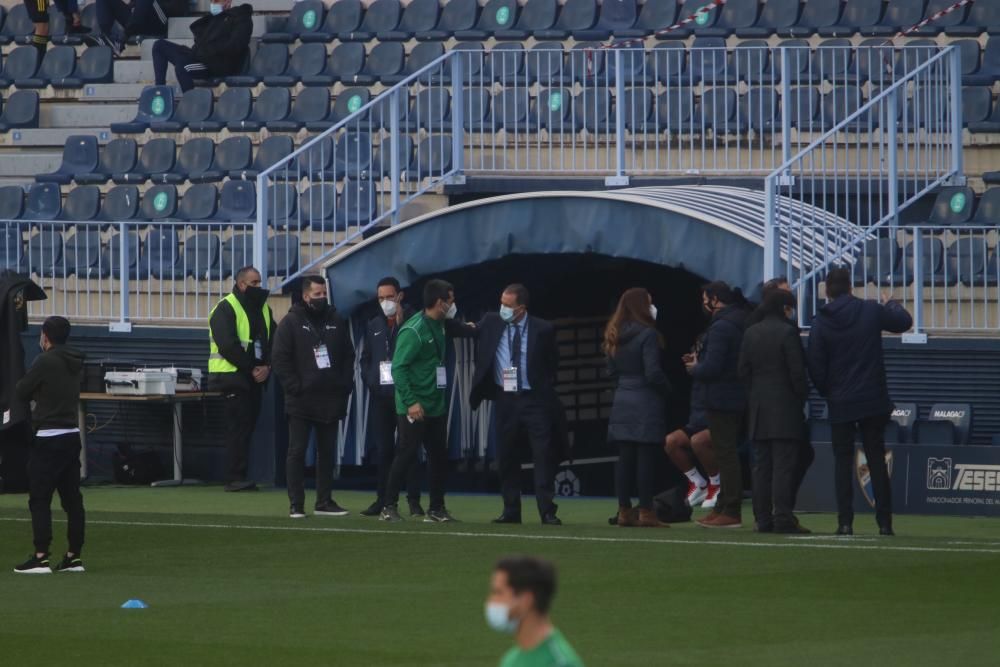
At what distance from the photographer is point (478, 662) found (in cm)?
885

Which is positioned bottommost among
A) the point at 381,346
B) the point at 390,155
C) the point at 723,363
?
the point at 723,363

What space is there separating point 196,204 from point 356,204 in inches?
95.3

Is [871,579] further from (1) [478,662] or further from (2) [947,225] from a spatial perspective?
(2) [947,225]

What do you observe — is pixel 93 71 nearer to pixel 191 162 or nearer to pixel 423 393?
pixel 191 162

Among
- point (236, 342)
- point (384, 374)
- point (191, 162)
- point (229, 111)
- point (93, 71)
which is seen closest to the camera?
point (384, 374)

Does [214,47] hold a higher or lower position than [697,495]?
higher

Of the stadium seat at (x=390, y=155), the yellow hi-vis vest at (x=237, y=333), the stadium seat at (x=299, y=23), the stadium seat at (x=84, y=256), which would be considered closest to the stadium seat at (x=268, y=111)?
the stadium seat at (x=299, y=23)

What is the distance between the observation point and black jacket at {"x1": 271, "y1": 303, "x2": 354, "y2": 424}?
16.1 meters

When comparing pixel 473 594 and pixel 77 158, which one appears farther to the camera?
pixel 77 158

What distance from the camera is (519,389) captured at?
15.1 meters

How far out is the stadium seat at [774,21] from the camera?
21188mm

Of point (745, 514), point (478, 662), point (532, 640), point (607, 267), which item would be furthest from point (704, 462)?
point (532, 640)

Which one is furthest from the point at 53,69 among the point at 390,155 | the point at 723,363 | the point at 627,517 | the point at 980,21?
the point at 723,363

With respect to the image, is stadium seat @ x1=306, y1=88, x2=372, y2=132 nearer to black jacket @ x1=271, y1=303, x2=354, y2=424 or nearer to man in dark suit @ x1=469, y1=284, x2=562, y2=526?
black jacket @ x1=271, y1=303, x2=354, y2=424
